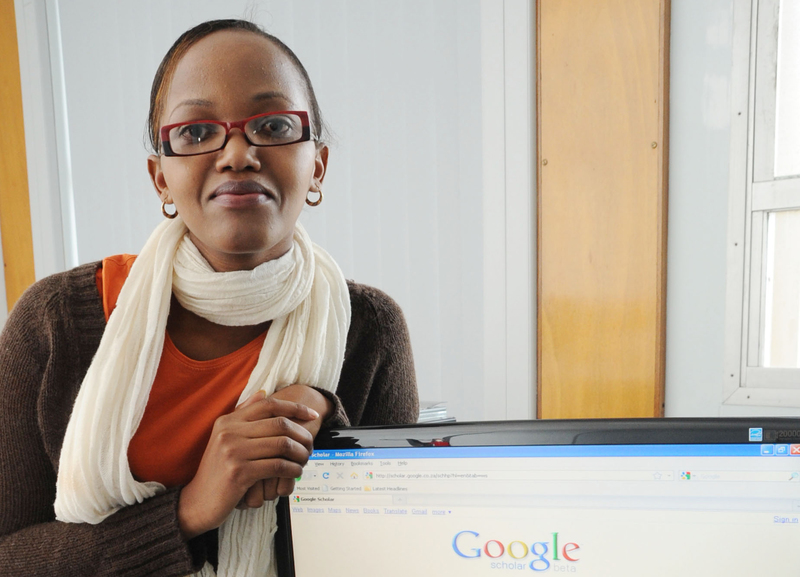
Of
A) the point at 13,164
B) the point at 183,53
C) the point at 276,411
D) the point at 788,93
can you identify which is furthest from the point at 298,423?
the point at 13,164

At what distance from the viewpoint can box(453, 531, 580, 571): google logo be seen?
0.50m

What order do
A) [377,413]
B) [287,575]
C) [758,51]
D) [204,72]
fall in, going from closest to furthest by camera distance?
1. [287,575]
2. [204,72]
3. [377,413]
4. [758,51]

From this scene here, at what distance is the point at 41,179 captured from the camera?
2.24 m

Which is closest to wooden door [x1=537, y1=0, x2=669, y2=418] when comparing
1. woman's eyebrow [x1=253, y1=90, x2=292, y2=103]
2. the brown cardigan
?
the brown cardigan

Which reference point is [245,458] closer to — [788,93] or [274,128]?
[274,128]

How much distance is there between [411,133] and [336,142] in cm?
21

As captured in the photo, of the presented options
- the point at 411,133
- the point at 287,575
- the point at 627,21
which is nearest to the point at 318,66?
the point at 411,133

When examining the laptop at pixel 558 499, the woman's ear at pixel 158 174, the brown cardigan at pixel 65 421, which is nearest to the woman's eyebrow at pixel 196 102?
the woman's ear at pixel 158 174

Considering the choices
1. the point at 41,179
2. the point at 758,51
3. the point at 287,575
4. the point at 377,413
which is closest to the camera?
the point at 287,575

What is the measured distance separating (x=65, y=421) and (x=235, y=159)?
37 centimetres

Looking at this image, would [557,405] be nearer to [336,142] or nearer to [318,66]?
[336,142]

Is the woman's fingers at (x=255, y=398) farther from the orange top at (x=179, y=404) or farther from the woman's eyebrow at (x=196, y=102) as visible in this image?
the woman's eyebrow at (x=196, y=102)

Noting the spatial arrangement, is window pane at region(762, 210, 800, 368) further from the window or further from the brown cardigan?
the brown cardigan

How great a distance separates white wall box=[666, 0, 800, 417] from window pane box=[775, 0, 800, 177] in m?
0.08
